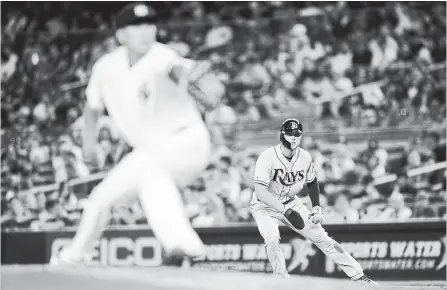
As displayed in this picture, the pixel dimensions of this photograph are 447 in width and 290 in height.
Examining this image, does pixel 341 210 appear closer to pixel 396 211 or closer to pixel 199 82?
pixel 396 211

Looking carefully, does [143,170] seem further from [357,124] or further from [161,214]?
[357,124]

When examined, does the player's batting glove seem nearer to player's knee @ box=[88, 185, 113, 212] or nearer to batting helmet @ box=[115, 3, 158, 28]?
player's knee @ box=[88, 185, 113, 212]

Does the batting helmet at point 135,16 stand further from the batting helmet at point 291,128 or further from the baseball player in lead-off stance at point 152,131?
the batting helmet at point 291,128

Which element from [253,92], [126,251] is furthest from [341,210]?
[253,92]

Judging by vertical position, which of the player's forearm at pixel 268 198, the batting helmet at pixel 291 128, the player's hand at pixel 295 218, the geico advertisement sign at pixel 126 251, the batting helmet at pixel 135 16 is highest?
the batting helmet at pixel 135 16

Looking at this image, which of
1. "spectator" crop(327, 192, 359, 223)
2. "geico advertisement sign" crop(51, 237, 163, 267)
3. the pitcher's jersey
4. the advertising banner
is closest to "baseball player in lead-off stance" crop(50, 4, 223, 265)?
the pitcher's jersey

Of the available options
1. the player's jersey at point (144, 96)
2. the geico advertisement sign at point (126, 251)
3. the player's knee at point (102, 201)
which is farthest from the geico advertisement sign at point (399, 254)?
the player's knee at point (102, 201)
